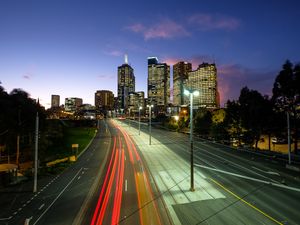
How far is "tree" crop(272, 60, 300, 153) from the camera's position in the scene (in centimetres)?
4869

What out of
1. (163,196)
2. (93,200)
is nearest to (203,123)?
(163,196)

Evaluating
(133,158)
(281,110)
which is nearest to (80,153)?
(133,158)

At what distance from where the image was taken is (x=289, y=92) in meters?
49.9

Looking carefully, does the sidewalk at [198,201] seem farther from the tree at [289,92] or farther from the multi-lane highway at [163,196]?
the tree at [289,92]

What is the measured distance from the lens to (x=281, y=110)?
5206cm

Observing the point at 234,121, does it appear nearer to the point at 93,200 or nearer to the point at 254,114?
the point at 254,114

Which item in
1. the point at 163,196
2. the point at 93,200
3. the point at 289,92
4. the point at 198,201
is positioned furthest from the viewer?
the point at 289,92

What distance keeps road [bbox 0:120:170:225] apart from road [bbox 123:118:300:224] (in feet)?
9.69

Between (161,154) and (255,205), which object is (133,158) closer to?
(161,154)

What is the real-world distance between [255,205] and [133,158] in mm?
25331

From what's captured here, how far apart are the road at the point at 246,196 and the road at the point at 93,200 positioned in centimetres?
295

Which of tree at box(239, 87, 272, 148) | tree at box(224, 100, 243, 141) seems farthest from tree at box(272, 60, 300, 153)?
tree at box(224, 100, 243, 141)

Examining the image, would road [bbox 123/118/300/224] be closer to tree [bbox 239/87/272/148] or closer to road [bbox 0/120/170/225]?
road [bbox 0/120/170/225]

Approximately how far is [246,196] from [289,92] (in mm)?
35293
